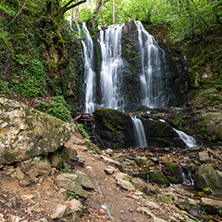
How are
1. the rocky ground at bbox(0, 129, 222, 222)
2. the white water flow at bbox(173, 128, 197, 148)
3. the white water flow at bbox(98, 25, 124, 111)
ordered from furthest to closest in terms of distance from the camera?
the white water flow at bbox(98, 25, 124, 111) → the white water flow at bbox(173, 128, 197, 148) → the rocky ground at bbox(0, 129, 222, 222)

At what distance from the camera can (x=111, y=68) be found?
1706 centimetres

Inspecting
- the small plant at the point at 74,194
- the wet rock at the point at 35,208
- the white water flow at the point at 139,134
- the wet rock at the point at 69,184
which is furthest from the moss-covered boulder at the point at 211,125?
the wet rock at the point at 35,208

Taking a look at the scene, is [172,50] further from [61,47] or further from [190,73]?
[61,47]

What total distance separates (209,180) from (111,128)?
6043mm

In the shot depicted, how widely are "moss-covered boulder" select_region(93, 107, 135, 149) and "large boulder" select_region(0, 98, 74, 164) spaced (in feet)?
25.5

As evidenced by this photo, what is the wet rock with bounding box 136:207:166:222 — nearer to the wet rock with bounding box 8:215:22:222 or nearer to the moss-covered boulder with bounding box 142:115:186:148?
the wet rock with bounding box 8:215:22:222

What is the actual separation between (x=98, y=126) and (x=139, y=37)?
45.8 feet

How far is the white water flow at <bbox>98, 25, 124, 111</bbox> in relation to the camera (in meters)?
16.1

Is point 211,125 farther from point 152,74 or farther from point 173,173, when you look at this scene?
point 152,74

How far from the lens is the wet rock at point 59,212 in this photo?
6.02ft

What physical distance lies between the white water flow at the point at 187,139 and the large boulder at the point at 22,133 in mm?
10409

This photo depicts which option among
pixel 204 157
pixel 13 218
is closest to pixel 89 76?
pixel 204 157

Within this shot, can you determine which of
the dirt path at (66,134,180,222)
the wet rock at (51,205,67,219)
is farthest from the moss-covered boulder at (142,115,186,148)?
the wet rock at (51,205,67,219)

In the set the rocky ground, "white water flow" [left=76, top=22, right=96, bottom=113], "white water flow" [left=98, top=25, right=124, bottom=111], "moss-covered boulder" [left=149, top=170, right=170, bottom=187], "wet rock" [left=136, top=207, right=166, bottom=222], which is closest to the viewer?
the rocky ground
